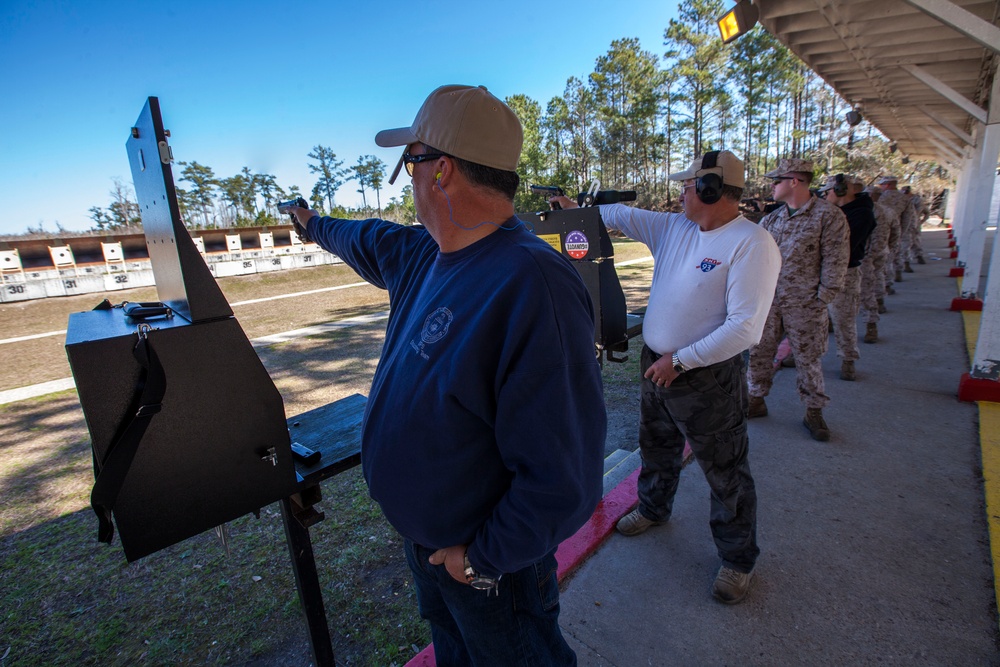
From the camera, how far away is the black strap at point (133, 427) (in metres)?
1.03

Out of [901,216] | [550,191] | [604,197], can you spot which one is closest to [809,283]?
[604,197]

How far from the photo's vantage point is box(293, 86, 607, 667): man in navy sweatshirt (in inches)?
39.9

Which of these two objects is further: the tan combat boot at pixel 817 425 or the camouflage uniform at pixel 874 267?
the camouflage uniform at pixel 874 267

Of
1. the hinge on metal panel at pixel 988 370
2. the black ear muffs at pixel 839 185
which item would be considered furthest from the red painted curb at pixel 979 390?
the black ear muffs at pixel 839 185

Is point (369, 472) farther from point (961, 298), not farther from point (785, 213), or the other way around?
point (961, 298)

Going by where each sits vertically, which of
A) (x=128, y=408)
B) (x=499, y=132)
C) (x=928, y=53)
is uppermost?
(x=928, y=53)

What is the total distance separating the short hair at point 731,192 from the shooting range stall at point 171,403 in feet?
6.25

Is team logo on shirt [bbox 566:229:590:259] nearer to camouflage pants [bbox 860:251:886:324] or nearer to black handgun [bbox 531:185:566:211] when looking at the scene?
black handgun [bbox 531:185:566:211]

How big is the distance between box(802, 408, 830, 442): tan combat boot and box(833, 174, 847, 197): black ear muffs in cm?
246

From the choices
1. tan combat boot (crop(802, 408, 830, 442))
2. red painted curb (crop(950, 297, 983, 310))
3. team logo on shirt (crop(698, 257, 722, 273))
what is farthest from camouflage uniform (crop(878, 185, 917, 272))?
team logo on shirt (crop(698, 257, 722, 273))

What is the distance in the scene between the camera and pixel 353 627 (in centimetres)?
220

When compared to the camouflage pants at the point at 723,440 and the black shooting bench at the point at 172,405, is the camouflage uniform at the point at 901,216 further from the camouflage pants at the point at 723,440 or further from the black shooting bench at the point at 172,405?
the black shooting bench at the point at 172,405

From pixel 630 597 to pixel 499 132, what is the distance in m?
2.06

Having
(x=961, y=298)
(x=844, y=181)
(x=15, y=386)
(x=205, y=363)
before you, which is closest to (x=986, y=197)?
(x=961, y=298)
